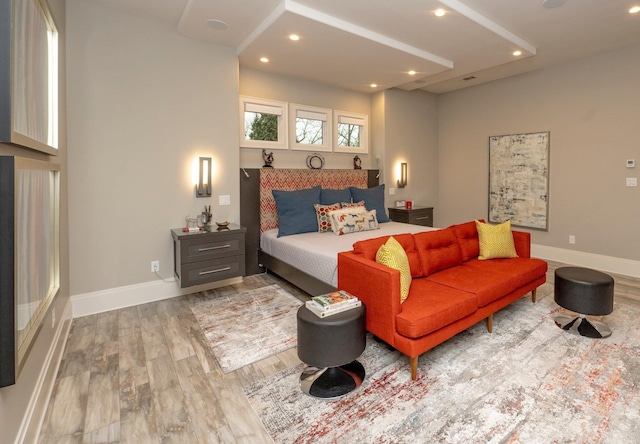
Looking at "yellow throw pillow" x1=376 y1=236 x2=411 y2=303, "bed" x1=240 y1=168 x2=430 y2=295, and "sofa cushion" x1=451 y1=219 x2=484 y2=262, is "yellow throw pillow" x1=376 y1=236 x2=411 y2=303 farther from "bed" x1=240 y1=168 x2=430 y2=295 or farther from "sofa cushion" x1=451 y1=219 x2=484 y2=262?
"sofa cushion" x1=451 y1=219 x2=484 y2=262

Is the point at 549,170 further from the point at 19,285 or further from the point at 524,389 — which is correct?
the point at 19,285

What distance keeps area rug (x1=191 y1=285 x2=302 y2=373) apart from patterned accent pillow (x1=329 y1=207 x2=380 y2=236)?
1.03 m

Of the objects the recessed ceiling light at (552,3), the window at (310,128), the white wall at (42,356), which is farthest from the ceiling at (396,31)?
the white wall at (42,356)

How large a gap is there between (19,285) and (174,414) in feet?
3.51

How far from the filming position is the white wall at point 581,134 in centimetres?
429

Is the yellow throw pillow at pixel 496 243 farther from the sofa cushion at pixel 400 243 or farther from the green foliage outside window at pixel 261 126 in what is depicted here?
the green foliage outside window at pixel 261 126

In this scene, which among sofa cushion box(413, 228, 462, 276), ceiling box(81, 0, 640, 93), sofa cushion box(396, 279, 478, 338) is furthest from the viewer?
ceiling box(81, 0, 640, 93)

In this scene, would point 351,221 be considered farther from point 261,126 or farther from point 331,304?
point 331,304

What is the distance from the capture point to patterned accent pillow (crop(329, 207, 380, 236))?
403 cm

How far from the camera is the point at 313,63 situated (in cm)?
426

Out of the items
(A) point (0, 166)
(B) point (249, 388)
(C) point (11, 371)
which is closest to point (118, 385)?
(B) point (249, 388)

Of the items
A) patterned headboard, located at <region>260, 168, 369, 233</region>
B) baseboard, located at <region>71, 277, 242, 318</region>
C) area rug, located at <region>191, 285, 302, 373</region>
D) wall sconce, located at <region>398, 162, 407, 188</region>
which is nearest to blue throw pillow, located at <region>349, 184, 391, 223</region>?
patterned headboard, located at <region>260, 168, 369, 233</region>

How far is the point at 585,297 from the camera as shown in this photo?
8.72 feet

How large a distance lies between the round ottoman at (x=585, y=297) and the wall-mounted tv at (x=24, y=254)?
3.60m
